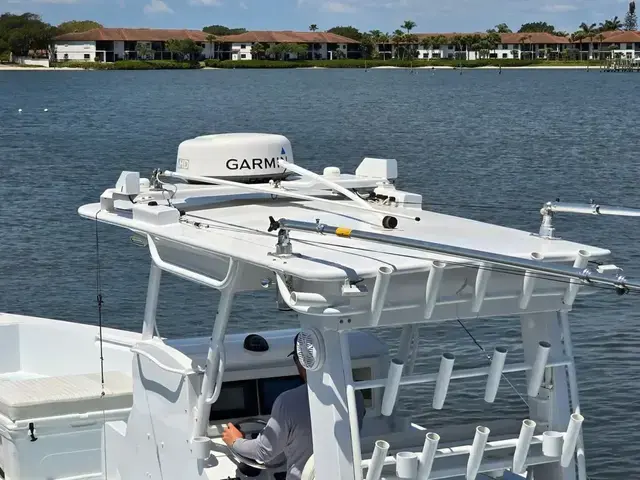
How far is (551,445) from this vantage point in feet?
21.3

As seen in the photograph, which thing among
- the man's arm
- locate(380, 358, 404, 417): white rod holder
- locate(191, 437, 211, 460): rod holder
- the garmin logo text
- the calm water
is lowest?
the calm water

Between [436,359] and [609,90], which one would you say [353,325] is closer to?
[436,359]

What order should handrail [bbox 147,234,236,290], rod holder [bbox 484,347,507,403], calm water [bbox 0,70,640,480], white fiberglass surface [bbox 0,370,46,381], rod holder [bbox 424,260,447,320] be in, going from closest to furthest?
rod holder [bbox 424,260,447,320] < rod holder [bbox 484,347,507,403] < handrail [bbox 147,234,236,290] < white fiberglass surface [bbox 0,370,46,381] < calm water [bbox 0,70,640,480]

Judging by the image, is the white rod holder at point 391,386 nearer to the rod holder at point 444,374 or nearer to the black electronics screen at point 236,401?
the rod holder at point 444,374

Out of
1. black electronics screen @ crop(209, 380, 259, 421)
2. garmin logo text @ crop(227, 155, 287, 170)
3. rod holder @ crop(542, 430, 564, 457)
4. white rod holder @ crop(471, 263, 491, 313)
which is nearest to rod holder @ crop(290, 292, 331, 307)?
white rod holder @ crop(471, 263, 491, 313)

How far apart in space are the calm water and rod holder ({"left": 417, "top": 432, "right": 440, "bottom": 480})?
770 cm

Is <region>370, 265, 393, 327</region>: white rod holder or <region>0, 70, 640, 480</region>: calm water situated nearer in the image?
<region>370, 265, 393, 327</region>: white rod holder

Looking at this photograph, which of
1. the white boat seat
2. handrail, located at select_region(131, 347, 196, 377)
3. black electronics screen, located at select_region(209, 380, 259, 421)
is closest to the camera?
handrail, located at select_region(131, 347, 196, 377)

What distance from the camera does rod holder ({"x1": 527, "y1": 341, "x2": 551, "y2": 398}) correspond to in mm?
6539

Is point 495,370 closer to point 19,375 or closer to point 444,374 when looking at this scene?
point 444,374

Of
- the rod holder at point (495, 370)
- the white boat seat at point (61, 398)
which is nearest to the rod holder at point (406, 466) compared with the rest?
the rod holder at point (495, 370)

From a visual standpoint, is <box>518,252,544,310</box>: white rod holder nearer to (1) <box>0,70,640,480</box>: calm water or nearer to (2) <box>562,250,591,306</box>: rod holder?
(2) <box>562,250,591,306</box>: rod holder

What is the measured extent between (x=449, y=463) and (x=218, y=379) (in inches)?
57.3

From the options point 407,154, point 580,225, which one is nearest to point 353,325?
point 580,225
